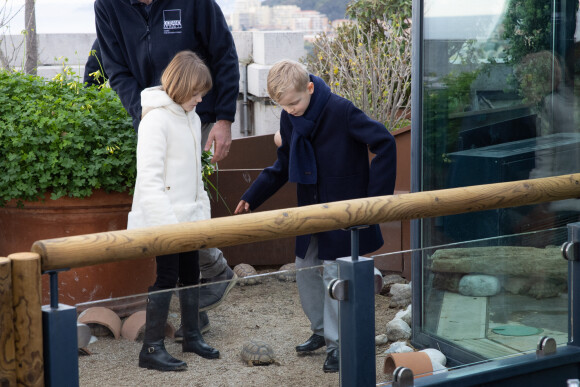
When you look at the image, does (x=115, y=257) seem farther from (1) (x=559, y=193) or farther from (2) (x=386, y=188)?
(2) (x=386, y=188)

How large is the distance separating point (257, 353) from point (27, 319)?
64 cm

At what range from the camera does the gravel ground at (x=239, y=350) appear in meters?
2.04

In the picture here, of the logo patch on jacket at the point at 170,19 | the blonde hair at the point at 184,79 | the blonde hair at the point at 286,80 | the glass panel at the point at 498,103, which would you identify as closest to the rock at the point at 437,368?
the glass panel at the point at 498,103

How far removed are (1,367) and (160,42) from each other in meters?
2.39

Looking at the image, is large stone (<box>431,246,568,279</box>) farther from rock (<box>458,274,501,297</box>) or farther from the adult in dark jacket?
the adult in dark jacket

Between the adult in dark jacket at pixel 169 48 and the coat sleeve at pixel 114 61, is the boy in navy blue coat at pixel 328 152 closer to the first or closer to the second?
the adult in dark jacket at pixel 169 48

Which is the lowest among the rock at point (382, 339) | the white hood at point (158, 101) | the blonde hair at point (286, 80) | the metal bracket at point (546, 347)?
the metal bracket at point (546, 347)

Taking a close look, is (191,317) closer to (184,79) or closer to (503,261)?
(503,261)

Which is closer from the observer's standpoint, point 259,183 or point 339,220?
point 339,220

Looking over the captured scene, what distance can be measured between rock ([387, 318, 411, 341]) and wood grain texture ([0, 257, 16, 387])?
3.40ft

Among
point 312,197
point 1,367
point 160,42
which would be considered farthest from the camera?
point 160,42

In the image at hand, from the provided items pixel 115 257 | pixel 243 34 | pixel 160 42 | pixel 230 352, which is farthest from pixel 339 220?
pixel 243 34

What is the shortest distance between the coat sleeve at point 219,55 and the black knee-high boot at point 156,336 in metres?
2.00

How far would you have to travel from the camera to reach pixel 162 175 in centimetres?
337
